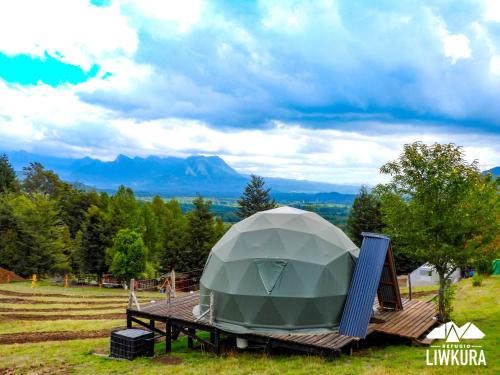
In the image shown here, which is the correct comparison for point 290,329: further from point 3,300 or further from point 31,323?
point 3,300

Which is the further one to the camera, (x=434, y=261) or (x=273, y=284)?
(x=434, y=261)

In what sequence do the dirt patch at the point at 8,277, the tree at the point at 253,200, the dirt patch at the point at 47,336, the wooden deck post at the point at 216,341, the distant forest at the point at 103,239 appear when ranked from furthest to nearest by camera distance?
the tree at the point at 253,200, the dirt patch at the point at 8,277, the distant forest at the point at 103,239, the dirt patch at the point at 47,336, the wooden deck post at the point at 216,341

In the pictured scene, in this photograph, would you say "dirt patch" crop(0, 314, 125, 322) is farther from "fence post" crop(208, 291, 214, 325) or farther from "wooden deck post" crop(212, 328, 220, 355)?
"wooden deck post" crop(212, 328, 220, 355)

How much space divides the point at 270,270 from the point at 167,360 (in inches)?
186

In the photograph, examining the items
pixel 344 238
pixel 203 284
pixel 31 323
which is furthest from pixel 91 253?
pixel 344 238

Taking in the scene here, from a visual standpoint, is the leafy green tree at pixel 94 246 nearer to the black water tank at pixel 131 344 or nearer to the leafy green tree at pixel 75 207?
the leafy green tree at pixel 75 207

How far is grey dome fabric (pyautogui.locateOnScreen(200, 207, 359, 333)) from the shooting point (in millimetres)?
14234

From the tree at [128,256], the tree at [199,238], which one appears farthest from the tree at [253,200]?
the tree at [128,256]

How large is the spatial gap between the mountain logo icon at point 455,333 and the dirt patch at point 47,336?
14.2 metres

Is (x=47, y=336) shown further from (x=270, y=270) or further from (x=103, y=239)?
(x=103, y=239)

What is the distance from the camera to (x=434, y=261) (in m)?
15.7

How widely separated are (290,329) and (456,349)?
5.03 metres

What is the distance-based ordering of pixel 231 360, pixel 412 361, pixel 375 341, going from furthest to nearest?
pixel 375 341 → pixel 231 360 → pixel 412 361

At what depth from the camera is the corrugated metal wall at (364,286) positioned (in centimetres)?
1374
